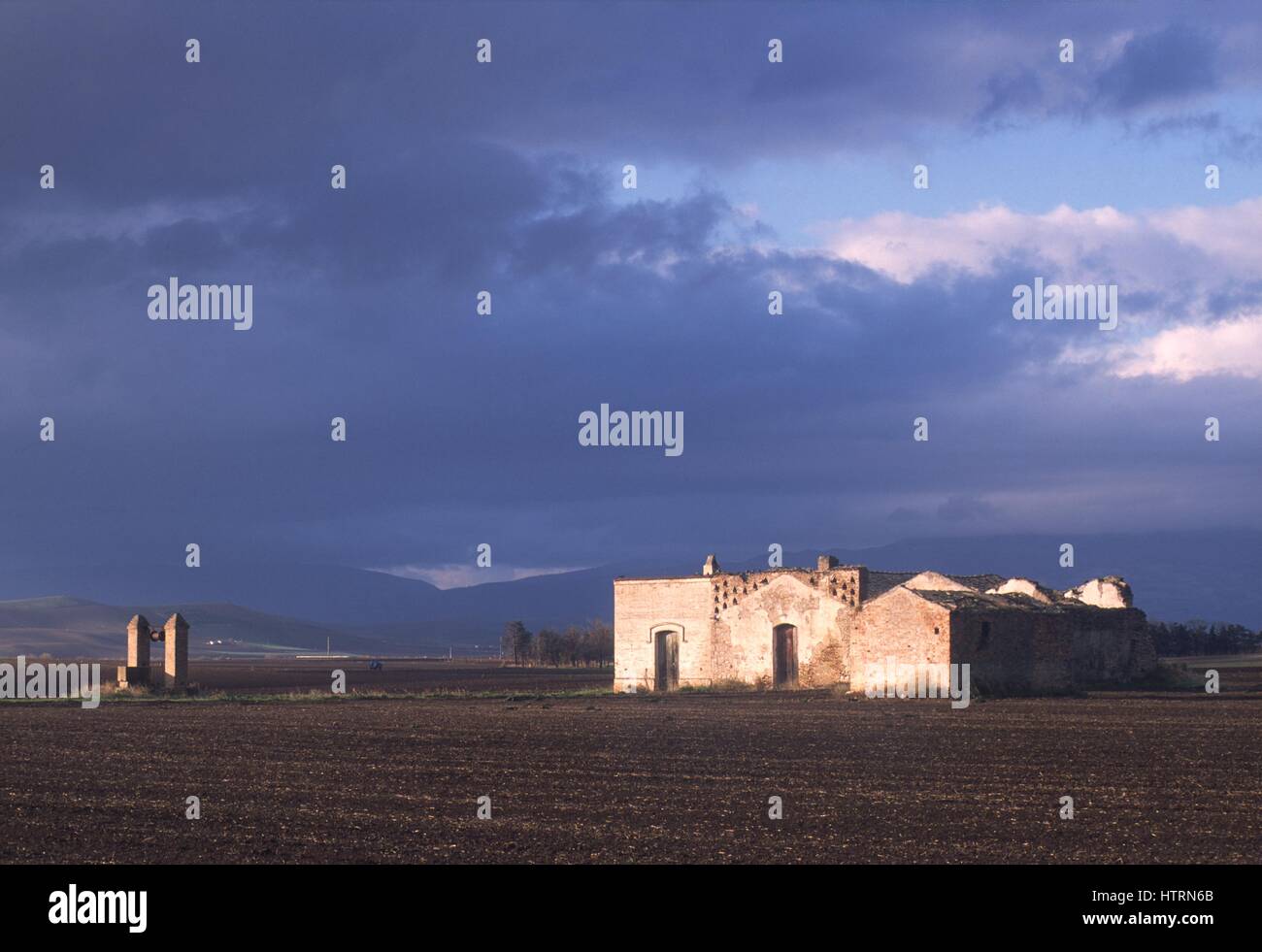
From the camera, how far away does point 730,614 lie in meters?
40.6

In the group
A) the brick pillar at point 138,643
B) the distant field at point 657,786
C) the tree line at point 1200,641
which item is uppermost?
the brick pillar at point 138,643

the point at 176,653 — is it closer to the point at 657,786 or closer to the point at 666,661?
the point at 666,661

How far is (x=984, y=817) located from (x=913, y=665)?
20.5 meters

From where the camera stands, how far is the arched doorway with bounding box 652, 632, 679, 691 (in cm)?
4234

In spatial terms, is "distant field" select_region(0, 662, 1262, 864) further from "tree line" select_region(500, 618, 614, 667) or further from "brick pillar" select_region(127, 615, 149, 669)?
"tree line" select_region(500, 618, 614, 667)

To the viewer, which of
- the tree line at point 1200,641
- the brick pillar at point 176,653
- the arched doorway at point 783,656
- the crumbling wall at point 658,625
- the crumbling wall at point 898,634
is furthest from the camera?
the tree line at point 1200,641

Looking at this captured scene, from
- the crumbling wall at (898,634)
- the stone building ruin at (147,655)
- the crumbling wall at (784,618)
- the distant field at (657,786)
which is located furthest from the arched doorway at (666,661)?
the stone building ruin at (147,655)

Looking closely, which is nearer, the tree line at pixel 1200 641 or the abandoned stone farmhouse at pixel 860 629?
the abandoned stone farmhouse at pixel 860 629

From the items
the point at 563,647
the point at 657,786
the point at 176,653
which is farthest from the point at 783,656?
the point at 563,647

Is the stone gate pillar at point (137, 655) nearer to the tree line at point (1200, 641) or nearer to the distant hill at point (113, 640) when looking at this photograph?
the tree line at point (1200, 641)

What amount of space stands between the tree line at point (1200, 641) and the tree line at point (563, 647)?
30436mm

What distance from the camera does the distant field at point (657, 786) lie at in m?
12.5

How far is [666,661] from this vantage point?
42.7 m
